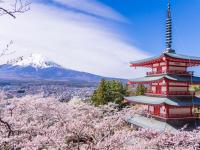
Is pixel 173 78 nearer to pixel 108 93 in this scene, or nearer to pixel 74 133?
pixel 74 133

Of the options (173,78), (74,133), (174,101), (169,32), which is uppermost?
(169,32)

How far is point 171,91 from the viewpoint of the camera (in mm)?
25938

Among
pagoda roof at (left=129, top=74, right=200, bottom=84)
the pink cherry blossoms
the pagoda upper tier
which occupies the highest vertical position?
the pagoda upper tier

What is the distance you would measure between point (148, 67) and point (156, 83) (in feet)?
10.4

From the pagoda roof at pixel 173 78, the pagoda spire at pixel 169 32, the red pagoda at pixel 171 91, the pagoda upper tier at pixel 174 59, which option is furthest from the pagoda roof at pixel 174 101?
the pagoda spire at pixel 169 32

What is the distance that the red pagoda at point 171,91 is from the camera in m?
25.0

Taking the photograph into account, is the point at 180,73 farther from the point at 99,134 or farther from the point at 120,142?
the point at 120,142

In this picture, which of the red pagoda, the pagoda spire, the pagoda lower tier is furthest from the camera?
the pagoda spire

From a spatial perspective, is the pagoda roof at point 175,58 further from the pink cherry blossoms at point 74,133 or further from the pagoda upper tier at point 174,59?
the pink cherry blossoms at point 74,133

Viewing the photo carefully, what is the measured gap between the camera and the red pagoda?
25047 mm

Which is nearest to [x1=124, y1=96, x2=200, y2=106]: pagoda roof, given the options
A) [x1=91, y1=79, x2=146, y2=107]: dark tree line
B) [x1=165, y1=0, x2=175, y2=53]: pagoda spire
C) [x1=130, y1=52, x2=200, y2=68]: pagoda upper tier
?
[x1=130, y1=52, x2=200, y2=68]: pagoda upper tier

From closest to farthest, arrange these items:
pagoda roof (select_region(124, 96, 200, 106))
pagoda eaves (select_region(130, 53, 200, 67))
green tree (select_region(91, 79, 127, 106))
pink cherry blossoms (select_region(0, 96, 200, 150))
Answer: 1. pink cherry blossoms (select_region(0, 96, 200, 150))
2. pagoda roof (select_region(124, 96, 200, 106))
3. pagoda eaves (select_region(130, 53, 200, 67))
4. green tree (select_region(91, 79, 127, 106))

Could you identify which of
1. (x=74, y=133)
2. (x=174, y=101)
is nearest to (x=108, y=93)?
(x=174, y=101)

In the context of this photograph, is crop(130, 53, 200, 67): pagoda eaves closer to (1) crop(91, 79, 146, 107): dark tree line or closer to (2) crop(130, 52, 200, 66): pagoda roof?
(2) crop(130, 52, 200, 66): pagoda roof
